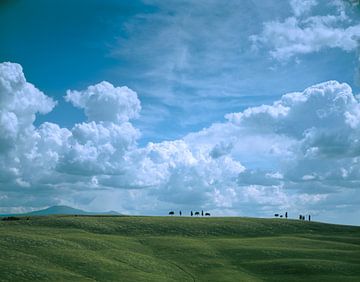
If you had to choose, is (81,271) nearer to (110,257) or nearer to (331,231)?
(110,257)

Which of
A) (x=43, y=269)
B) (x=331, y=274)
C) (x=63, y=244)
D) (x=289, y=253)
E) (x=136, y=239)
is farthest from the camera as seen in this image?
(x=136, y=239)

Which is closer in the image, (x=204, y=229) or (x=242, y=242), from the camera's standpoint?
(x=242, y=242)

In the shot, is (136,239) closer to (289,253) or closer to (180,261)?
(180,261)

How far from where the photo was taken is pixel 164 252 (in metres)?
75.6

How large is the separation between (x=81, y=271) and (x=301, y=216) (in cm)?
9658

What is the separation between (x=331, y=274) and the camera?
6631 cm

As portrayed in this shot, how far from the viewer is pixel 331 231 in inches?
4569

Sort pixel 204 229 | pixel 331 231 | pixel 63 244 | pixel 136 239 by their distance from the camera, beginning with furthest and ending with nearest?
pixel 331 231 → pixel 204 229 → pixel 136 239 → pixel 63 244

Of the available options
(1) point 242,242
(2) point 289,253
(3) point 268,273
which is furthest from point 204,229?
(3) point 268,273

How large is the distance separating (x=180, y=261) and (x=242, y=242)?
67.8 ft

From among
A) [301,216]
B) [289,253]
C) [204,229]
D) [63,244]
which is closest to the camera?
[63,244]

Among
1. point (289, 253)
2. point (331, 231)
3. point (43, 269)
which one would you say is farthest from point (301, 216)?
point (43, 269)

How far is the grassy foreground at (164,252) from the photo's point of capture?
6038cm

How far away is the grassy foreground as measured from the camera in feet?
198
